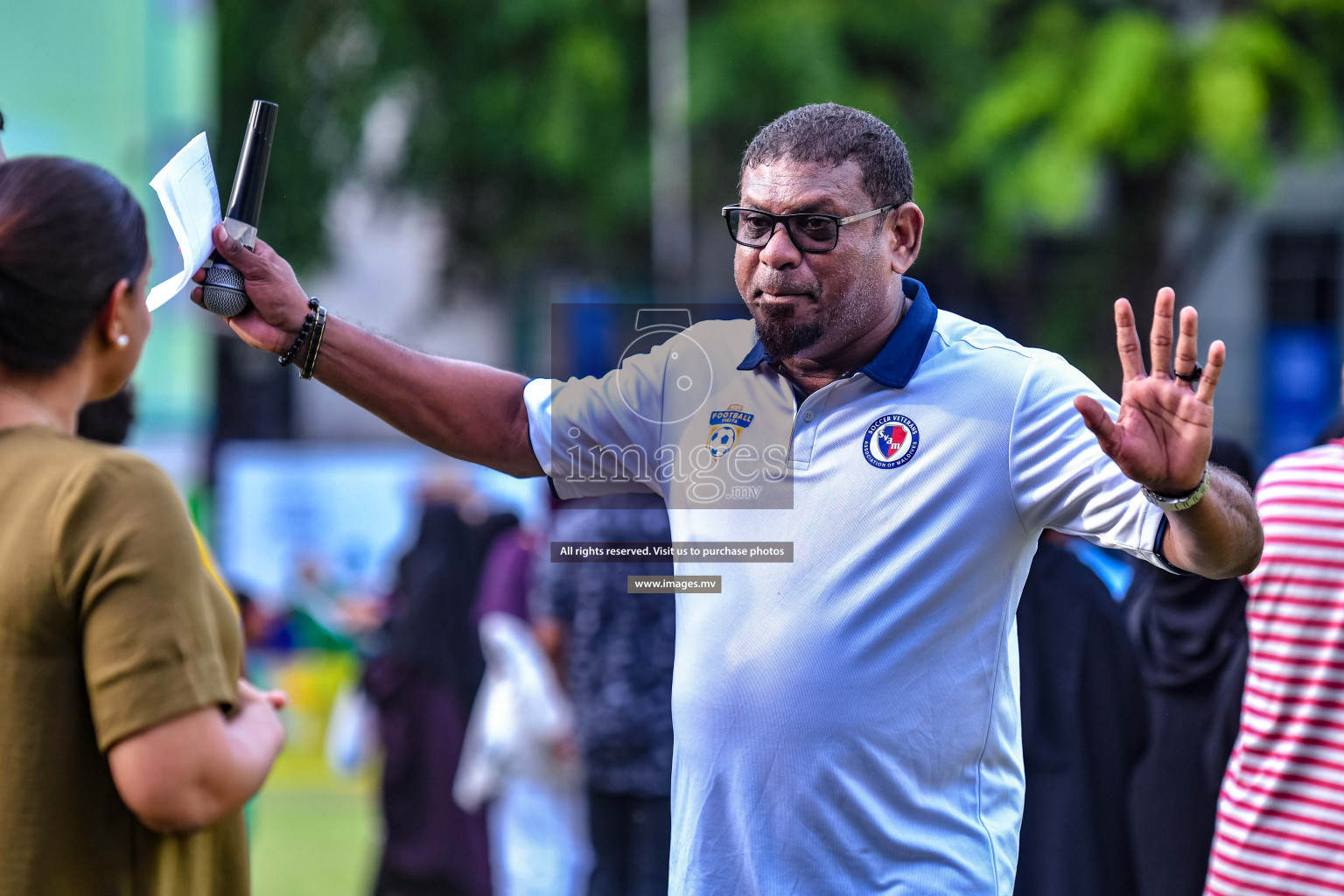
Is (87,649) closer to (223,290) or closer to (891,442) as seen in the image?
(223,290)

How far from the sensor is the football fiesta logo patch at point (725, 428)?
238 cm

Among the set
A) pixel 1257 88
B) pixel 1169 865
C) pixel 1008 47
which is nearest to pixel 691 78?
pixel 1008 47

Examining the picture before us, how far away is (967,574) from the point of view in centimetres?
220

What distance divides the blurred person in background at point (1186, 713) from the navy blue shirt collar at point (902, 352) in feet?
5.35

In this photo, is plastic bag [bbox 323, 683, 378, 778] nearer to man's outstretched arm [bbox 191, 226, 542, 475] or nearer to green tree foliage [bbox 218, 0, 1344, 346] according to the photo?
man's outstretched arm [bbox 191, 226, 542, 475]

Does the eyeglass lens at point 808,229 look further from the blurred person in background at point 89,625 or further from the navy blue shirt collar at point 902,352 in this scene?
the blurred person in background at point 89,625

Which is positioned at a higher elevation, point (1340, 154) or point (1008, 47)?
point (1008, 47)

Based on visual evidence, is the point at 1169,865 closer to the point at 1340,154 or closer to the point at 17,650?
the point at 17,650

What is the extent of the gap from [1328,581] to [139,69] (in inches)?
279

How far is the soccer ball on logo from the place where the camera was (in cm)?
238

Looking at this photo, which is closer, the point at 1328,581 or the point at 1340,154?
the point at 1328,581

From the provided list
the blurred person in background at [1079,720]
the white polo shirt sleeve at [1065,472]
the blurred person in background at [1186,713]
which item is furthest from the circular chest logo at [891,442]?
the blurred person in background at [1186,713]

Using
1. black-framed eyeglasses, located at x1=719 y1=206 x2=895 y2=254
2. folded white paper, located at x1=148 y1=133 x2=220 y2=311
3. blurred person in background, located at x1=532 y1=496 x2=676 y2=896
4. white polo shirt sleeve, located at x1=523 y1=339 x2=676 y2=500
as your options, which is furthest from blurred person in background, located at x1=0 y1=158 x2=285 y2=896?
blurred person in background, located at x1=532 y1=496 x2=676 y2=896

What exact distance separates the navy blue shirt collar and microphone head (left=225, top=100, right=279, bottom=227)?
2.93 ft
